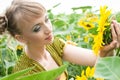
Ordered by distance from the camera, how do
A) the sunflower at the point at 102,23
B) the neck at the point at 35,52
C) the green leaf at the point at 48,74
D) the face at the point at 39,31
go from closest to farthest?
the green leaf at the point at 48,74, the sunflower at the point at 102,23, the face at the point at 39,31, the neck at the point at 35,52

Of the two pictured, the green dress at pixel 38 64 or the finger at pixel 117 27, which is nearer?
the finger at pixel 117 27

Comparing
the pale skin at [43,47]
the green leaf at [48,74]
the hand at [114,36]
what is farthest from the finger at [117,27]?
the green leaf at [48,74]

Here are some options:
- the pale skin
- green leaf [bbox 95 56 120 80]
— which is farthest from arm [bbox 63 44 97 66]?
green leaf [bbox 95 56 120 80]

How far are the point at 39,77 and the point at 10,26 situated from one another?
2.90 feet

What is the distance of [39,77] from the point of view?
18.3 inches

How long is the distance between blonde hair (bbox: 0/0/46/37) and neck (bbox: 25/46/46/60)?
79mm

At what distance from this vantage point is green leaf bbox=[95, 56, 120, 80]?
0.57 metres

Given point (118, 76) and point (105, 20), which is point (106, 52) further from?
point (118, 76)

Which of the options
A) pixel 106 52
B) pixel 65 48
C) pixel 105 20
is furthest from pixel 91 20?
pixel 105 20

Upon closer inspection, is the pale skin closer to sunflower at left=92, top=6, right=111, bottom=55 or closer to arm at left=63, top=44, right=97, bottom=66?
arm at left=63, top=44, right=97, bottom=66

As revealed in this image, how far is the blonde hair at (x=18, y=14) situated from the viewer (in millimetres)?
1227

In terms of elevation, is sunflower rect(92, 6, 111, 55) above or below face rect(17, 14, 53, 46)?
above

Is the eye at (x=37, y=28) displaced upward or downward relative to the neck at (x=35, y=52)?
upward

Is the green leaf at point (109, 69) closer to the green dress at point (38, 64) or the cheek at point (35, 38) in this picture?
the cheek at point (35, 38)
